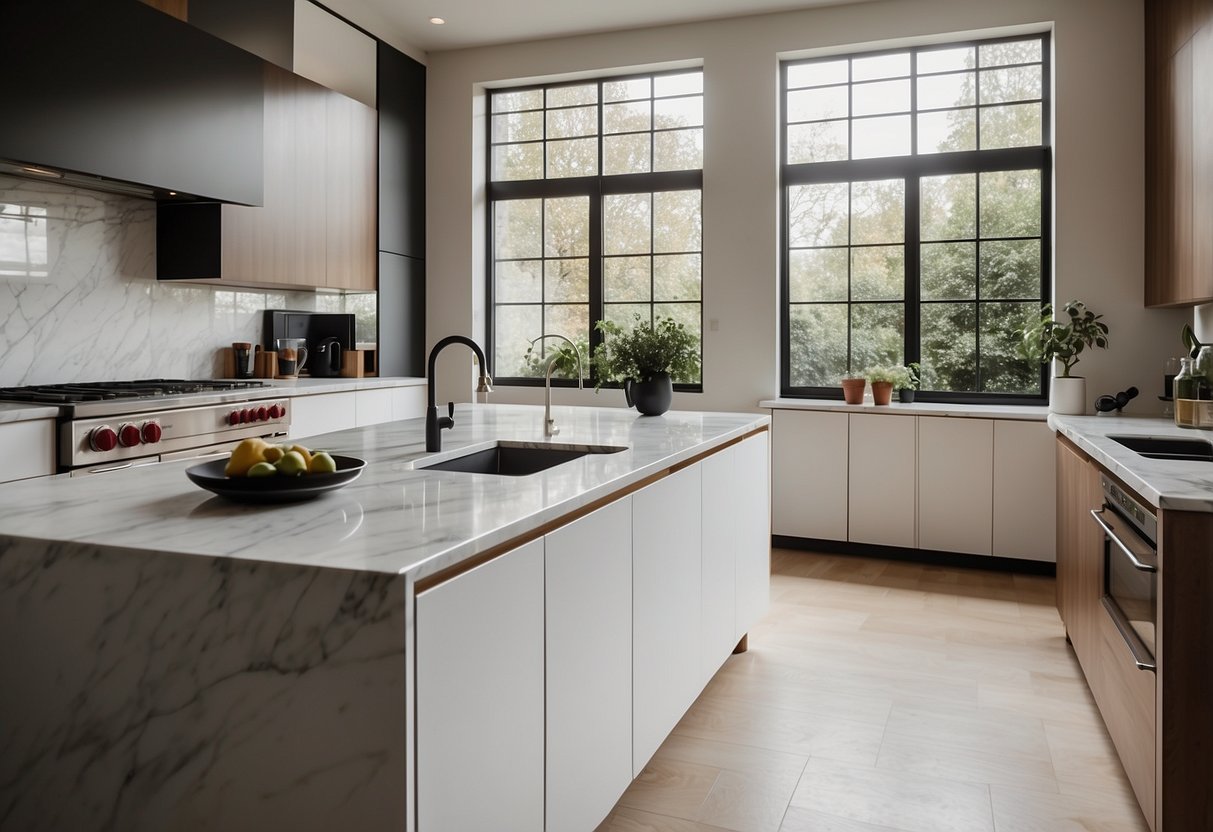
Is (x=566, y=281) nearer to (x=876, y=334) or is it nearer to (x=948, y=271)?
(x=876, y=334)

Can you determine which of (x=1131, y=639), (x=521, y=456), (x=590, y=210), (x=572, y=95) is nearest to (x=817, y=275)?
(x=590, y=210)

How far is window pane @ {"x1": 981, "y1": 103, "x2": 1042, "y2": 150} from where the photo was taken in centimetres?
460

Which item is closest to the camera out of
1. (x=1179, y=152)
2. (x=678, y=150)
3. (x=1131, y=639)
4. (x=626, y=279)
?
(x=1131, y=639)

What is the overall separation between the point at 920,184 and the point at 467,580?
4318 mm

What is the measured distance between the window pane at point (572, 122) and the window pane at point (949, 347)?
2358 mm

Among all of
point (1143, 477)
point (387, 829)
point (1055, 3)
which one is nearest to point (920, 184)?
point (1055, 3)

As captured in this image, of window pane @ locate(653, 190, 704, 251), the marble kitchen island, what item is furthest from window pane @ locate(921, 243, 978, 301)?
the marble kitchen island

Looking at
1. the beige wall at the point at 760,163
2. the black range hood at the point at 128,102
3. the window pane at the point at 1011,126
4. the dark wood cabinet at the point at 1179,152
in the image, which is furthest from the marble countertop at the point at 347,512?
the window pane at the point at 1011,126

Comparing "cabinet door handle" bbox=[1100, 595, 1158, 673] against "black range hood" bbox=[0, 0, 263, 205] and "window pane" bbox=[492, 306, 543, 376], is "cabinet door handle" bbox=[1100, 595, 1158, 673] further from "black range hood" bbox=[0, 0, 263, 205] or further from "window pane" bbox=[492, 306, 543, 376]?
"window pane" bbox=[492, 306, 543, 376]

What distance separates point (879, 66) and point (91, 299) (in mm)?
4248

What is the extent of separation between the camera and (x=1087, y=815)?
2094mm

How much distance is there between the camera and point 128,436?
10.2ft

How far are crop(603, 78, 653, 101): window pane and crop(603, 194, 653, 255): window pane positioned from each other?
62cm

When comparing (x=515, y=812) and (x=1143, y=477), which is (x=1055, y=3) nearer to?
(x=1143, y=477)
